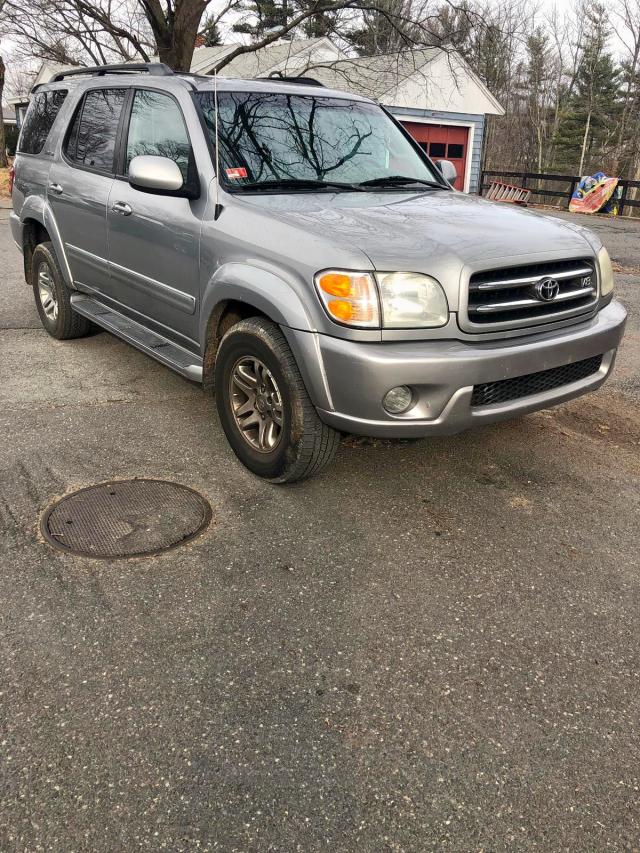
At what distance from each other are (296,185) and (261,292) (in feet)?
2.95

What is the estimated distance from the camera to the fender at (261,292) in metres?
3.13

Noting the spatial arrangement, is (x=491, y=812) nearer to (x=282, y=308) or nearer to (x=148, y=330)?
(x=282, y=308)

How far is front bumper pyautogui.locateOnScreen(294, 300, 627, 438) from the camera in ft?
9.78

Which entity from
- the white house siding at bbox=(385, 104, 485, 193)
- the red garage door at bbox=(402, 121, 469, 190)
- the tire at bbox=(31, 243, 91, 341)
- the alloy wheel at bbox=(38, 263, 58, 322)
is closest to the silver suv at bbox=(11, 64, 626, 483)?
the tire at bbox=(31, 243, 91, 341)

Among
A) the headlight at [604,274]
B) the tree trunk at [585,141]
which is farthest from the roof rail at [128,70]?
the tree trunk at [585,141]

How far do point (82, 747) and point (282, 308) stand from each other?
1.92m

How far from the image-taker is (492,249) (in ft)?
10.4

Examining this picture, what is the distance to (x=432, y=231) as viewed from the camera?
10.6 feet

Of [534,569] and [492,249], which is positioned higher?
[492,249]

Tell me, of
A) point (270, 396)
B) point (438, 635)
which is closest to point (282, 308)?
point (270, 396)

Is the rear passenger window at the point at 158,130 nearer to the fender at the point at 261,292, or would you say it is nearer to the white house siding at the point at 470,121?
the fender at the point at 261,292

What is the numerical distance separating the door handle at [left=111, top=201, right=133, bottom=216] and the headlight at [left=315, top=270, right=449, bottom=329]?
191cm

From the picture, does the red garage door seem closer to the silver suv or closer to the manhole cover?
the silver suv

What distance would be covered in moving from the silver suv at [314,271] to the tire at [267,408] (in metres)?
0.01
